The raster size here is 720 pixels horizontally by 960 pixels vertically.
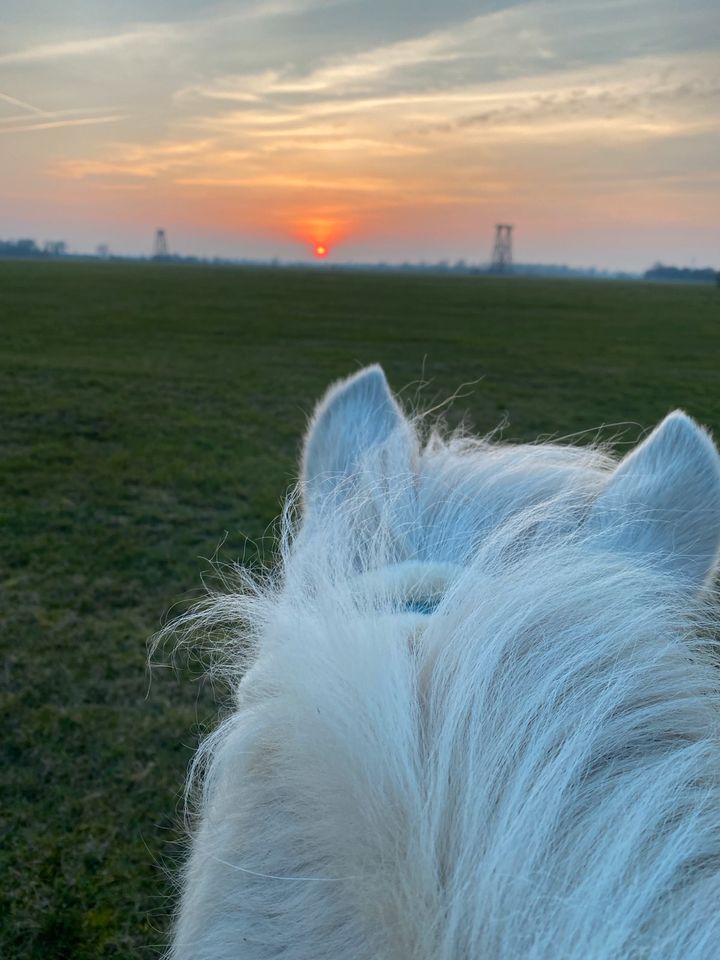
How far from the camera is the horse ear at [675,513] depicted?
3.27ft

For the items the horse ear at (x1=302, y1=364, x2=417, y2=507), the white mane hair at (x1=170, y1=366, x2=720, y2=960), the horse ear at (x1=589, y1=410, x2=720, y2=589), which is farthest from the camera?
the horse ear at (x1=302, y1=364, x2=417, y2=507)

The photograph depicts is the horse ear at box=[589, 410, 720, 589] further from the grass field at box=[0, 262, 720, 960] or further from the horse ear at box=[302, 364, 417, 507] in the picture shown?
the grass field at box=[0, 262, 720, 960]

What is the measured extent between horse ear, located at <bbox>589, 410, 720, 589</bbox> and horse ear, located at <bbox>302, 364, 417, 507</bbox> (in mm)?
359

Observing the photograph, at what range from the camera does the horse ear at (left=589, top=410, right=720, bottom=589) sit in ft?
3.27

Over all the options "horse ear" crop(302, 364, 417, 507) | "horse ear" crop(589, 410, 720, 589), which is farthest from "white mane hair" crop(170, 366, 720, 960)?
"horse ear" crop(302, 364, 417, 507)

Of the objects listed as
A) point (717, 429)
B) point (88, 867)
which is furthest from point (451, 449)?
point (717, 429)

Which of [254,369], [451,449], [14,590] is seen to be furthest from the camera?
[254,369]

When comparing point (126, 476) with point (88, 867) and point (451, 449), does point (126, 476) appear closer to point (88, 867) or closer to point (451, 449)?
point (88, 867)

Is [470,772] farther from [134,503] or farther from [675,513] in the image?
[134,503]

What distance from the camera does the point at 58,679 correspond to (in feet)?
12.0

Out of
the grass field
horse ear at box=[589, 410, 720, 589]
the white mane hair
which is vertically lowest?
the grass field

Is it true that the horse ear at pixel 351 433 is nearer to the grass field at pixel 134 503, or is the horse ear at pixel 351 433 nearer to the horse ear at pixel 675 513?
the horse ear at pixel 675 513

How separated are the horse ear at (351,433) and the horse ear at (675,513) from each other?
1.18 ft

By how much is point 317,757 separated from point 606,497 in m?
0.60
